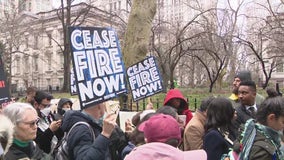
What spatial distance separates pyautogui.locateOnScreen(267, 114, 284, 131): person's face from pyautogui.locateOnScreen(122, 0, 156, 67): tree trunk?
7.62 meters

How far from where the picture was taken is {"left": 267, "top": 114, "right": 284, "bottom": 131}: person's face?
2.79 m

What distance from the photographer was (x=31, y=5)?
5591cm

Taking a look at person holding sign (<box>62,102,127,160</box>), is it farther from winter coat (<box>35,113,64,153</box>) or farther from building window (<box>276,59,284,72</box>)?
building window (<box>276,59,284,72</box>)

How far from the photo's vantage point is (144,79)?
6621 millimetres

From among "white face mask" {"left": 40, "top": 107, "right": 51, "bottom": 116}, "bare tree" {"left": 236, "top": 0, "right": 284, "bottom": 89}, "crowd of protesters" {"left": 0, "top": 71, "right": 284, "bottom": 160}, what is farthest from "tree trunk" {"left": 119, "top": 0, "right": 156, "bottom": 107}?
"bare tree" {"left": 236, "top": 0, "right": 284, "bottom": 89}

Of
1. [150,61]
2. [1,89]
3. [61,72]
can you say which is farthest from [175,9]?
[1,89]

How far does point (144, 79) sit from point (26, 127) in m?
3.68

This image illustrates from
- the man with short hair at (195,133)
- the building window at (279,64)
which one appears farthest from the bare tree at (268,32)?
the man with short hair at (195,133)

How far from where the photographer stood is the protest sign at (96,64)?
347 centimetres

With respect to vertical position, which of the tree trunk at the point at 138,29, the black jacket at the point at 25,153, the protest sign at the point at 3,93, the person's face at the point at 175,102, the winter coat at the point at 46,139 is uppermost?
the tree trunk at the point at 138,29

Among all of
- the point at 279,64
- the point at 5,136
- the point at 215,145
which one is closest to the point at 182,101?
the point at 215,145

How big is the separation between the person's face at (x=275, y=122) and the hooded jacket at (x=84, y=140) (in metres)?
1.22

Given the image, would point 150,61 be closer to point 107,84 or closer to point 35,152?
point 107,84

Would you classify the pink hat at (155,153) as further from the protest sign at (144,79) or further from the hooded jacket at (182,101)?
the protest sign at (144,79)
